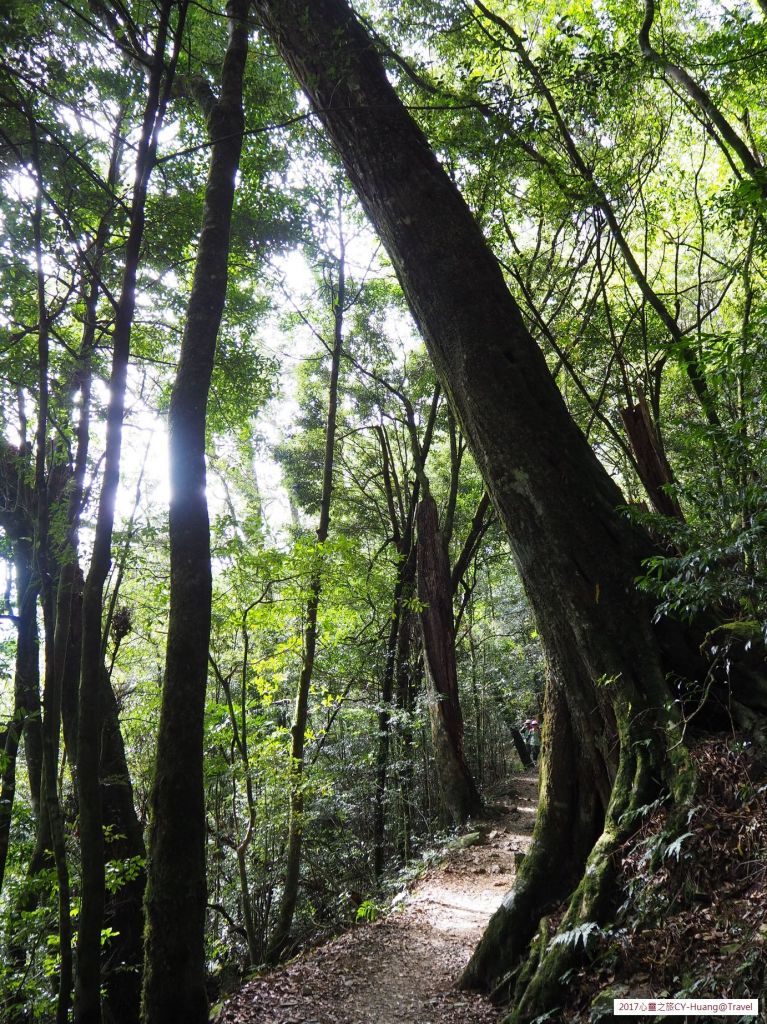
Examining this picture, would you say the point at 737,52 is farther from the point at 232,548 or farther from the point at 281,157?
the point at 232,548

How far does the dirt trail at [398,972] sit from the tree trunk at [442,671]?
6.86ft

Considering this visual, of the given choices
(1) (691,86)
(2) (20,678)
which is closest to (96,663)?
(2) (20,678)

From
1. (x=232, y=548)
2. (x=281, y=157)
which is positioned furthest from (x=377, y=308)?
(x=232, y=548)

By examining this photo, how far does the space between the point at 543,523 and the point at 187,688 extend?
230 cm

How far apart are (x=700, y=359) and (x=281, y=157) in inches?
286

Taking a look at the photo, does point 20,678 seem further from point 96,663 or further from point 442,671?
point 442,671

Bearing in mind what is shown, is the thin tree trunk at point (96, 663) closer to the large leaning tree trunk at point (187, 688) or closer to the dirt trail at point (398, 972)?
the large leaning tree trunk at point (187, 688)

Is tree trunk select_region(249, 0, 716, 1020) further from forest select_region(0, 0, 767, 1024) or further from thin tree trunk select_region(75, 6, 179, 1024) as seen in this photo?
thin tree trunk select_region(75, 6, 179, 1024)

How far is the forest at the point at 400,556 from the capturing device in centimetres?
298

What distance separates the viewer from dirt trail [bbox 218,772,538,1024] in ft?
12.6

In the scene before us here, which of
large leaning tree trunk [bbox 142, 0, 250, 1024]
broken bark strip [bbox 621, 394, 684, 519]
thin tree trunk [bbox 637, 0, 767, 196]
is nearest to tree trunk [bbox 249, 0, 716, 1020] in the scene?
large leaning tree trunk [bbox 142, 0, 250, 1024]

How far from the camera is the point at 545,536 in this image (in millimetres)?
3592

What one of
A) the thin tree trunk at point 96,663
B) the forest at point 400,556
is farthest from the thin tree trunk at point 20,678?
the thin tree trunk at point 96,663

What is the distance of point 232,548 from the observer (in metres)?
7.13
